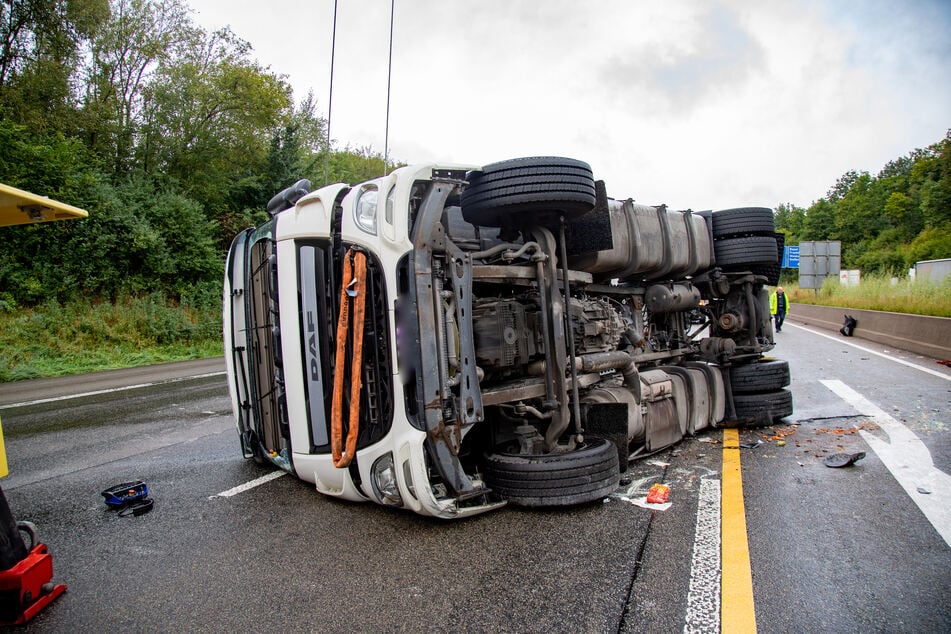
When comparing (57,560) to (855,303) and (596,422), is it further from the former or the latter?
(855,303)

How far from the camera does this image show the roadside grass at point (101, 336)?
1249 centimetres

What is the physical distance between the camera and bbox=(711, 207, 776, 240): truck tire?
5895 mm

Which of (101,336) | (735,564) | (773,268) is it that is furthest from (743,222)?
(101,336)

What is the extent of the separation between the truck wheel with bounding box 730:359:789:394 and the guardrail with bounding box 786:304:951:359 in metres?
7.00

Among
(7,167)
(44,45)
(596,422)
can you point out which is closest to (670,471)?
(596,422)

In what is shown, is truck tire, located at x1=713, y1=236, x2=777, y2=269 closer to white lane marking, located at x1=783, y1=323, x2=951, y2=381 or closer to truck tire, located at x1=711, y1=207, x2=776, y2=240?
truck tire, located at x1=711, y1=207, x2=776, y2=240

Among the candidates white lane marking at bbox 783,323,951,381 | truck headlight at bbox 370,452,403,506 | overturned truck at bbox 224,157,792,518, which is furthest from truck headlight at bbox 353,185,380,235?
white lane marking at bbox 783,323,951,381

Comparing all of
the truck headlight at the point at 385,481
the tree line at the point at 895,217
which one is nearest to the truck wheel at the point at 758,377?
the truck headlight at the point at 385,481

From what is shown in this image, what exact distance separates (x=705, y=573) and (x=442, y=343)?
5.38ft

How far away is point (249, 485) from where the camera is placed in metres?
4.10

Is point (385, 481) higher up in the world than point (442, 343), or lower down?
lower down

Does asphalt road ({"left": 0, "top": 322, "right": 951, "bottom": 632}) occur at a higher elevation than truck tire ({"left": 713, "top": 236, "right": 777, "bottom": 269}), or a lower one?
lower

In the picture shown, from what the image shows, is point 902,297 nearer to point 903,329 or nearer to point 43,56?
point 903,329

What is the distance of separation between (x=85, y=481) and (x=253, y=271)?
2.13 meters
